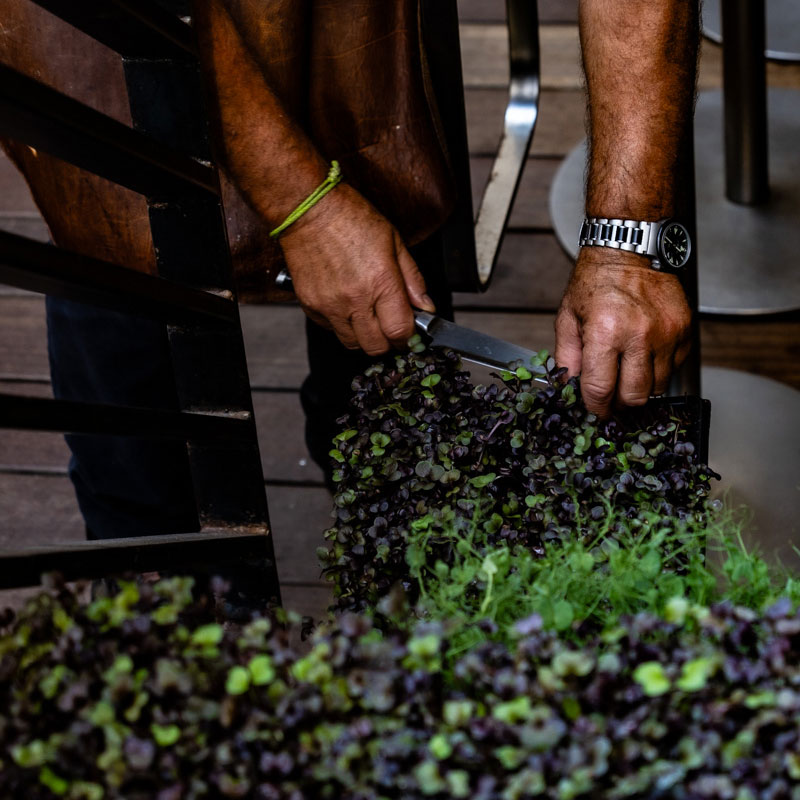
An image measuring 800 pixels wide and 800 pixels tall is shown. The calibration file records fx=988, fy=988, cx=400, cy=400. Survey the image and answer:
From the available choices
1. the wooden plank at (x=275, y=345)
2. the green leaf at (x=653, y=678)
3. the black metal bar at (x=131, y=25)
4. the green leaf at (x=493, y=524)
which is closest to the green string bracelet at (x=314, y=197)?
the black metal bar at (x=131, y=25)

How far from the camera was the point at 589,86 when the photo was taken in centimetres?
114

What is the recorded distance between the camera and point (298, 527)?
77.1 inches

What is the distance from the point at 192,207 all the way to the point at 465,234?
0.78 m

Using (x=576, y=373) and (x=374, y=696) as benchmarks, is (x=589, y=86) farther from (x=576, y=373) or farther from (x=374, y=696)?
(x=374, y=696)

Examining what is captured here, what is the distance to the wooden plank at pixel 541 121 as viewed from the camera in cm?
255

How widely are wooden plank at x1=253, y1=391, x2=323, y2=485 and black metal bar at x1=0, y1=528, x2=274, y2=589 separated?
1098 mm

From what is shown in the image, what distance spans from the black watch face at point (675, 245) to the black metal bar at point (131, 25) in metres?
0.55

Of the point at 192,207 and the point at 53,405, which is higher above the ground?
the point at 192,207

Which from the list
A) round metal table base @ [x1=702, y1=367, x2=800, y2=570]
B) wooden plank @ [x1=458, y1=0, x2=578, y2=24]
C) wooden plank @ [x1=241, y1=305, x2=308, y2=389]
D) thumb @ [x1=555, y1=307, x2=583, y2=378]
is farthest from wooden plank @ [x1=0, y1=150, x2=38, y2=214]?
thumb @ [x1=555, y1=307, x2=583, y2=378]

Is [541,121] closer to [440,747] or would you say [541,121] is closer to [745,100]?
[745,100]

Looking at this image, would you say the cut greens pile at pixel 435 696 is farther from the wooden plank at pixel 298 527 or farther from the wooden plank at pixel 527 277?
the wooden plank at pixel 527 277

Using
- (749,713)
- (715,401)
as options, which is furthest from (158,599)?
(715,401)

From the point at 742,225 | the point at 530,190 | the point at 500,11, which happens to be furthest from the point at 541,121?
the point at 742,225

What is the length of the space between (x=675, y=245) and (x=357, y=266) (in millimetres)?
357
